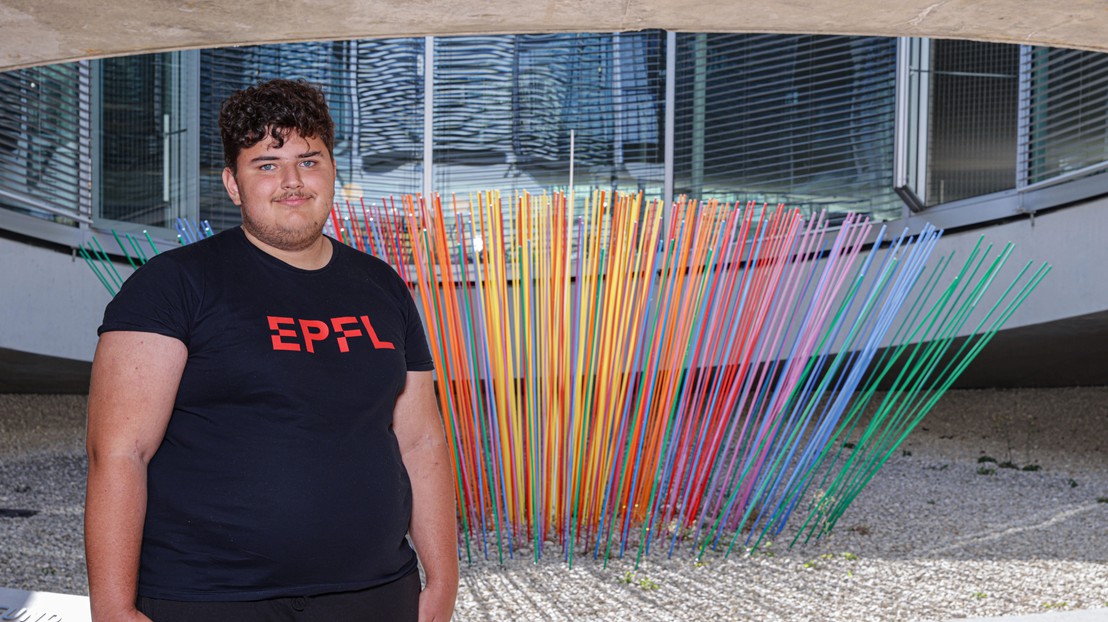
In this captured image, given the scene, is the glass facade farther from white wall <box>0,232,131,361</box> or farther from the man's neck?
the man's neck

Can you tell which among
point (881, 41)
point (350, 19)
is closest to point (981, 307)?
point (881, 41)

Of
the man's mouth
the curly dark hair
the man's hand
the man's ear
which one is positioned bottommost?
the man's hand

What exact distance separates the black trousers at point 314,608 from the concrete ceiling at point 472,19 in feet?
4.44

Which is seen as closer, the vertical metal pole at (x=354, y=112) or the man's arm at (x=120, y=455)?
the man's arm at (x=120, y=455)

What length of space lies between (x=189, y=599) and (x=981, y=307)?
178 inches

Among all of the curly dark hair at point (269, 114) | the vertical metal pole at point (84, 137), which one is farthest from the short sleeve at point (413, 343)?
the vertical metal pole at point (84, 137)

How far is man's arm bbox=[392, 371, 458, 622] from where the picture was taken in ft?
4.02

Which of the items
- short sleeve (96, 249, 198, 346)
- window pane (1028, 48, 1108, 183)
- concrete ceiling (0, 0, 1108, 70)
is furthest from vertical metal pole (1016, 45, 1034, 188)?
short sleeve (96, 249, 198, 346)

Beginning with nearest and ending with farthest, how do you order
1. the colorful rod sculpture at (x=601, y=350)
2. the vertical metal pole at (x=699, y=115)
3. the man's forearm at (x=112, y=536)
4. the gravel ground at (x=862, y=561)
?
the man's forearm at (x=112, y=536)
the gravel ground at (x=862, y=561)
the colorful rod sculpture at (x=601, y=350)
the vertical metal pole at (x=699, y=115)

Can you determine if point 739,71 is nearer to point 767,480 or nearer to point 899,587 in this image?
point 767,480

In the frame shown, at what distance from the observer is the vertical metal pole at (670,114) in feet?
20.0

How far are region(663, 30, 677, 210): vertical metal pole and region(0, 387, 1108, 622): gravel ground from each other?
1.95 metres

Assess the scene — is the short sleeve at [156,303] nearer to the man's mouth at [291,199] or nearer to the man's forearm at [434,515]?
the man's mouth at [291,199]

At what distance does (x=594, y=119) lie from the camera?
6156mm
